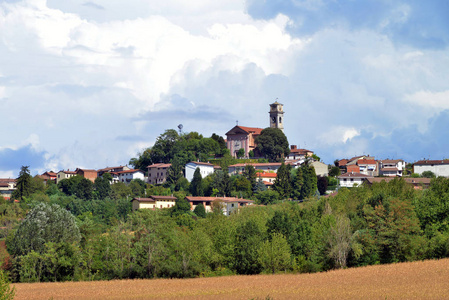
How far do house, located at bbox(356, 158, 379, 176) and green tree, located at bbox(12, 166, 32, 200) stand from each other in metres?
73.2

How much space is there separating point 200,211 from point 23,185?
40694 millimetres

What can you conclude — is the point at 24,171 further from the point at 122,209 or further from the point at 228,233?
the point at 228,233

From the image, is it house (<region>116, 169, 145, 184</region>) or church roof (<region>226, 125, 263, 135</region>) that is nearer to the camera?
house (<region>116, 169, 145, 184</region>)

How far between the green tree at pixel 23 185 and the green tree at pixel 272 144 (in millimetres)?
51660

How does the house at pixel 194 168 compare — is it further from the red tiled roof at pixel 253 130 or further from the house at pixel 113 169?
the house at pixel 113 169

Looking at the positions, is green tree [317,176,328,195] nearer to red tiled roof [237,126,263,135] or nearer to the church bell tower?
red tiled roof [237,126,263,135]

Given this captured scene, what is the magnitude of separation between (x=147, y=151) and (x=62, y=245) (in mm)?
90887

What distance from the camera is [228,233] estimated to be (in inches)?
2680

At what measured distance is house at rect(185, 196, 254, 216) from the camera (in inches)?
4588

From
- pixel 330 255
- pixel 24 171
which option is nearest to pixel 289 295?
pixel 330 255

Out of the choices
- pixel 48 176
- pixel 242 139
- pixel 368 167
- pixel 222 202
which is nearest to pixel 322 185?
pixel 222 202

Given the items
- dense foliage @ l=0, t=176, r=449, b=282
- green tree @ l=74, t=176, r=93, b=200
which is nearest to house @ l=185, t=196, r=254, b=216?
green tree @ l=74, t=176, r=93, b=200

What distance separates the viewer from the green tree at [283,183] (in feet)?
403

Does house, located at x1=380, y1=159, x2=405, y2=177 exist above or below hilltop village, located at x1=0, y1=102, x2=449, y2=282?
above
